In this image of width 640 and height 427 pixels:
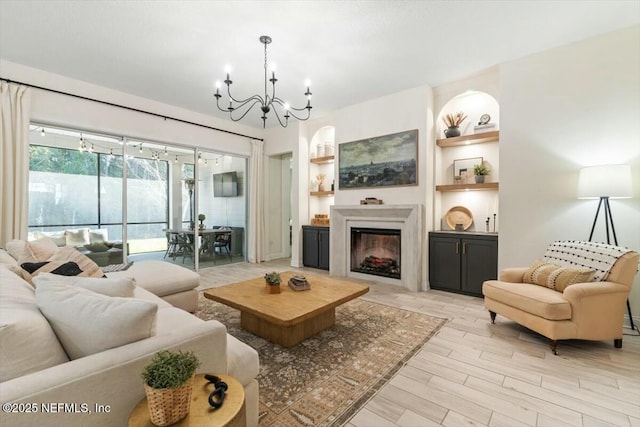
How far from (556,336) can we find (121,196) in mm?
5761

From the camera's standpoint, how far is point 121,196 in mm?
4570

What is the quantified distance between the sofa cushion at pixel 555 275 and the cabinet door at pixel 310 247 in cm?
355

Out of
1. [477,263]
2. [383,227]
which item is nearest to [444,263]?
[477,263]

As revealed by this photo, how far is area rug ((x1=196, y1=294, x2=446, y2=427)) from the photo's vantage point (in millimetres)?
1710

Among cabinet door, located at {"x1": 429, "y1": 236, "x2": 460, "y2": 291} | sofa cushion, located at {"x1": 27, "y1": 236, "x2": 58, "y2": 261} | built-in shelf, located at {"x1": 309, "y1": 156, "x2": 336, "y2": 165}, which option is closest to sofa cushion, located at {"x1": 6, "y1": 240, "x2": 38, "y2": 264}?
sofa cushion, located at {"x1": 27, "y1": 236, "x2": 58, "y2": 261}

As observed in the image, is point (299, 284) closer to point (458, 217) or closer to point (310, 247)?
point (458, 217)

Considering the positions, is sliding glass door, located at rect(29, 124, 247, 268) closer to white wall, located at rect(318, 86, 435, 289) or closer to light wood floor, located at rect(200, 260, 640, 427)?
white wall, located at rect(318, 86, 435, 289)

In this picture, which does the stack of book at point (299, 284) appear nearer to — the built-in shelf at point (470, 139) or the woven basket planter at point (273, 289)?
the woven basket planter at point (273, 289)

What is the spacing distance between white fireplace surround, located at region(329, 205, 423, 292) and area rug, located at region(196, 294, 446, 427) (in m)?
1.13

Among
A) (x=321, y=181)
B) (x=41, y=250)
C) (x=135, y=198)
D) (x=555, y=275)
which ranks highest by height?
(x=321, y=181)

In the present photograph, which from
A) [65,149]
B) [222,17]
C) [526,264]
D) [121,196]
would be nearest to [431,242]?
[526,264]

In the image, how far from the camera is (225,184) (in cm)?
609

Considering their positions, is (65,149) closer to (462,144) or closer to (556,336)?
(462,144)

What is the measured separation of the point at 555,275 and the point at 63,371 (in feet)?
11.5
